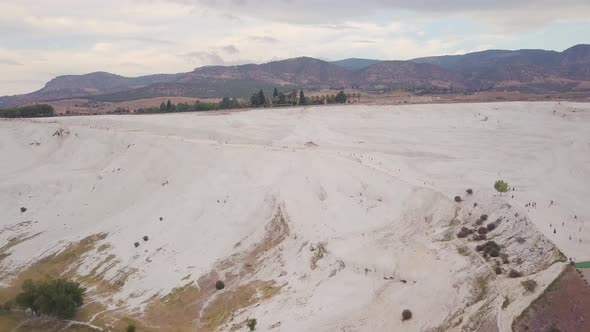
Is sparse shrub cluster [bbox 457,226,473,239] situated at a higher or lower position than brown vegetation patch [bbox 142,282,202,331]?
higher

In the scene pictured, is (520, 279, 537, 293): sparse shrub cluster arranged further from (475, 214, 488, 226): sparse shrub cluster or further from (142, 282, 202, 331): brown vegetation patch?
(142, 282, 202, 331): brown vegetation patch

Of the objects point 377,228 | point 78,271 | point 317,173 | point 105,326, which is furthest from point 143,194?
point 377,228

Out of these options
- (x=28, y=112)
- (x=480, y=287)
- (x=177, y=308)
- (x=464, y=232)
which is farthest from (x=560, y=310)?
(x=28, y=112)

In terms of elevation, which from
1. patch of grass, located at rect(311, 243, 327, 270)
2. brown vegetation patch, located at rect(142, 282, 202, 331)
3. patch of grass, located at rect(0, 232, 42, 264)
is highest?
patch of grass, located at rect(311, 243, 327, 270)

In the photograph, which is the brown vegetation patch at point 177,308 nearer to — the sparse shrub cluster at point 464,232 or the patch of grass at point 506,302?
the patch of grass at point 506,302

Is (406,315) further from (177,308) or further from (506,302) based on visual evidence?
(177,308)

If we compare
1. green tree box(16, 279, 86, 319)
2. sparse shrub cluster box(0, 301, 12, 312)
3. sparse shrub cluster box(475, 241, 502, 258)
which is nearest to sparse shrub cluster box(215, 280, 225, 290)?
green tree box(16, 279, 86, 319)
